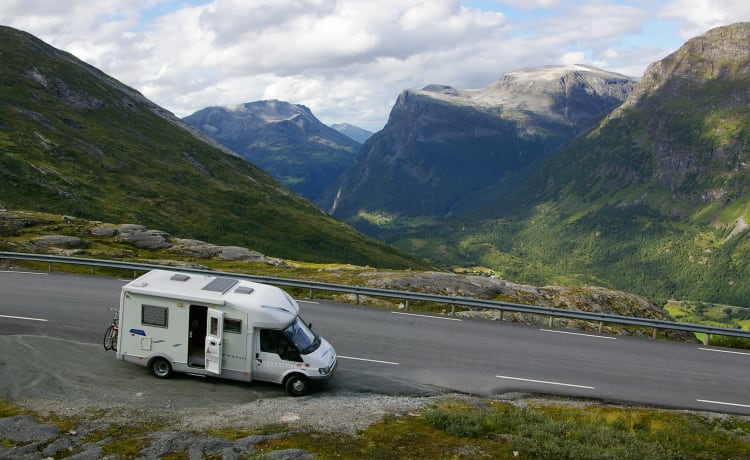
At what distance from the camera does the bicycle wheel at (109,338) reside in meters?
23.4

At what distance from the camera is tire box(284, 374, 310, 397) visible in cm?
2108

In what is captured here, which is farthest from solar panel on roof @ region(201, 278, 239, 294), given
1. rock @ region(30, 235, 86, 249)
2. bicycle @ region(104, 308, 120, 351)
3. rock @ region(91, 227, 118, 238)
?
rock @ region(91, 227, 118, 238)

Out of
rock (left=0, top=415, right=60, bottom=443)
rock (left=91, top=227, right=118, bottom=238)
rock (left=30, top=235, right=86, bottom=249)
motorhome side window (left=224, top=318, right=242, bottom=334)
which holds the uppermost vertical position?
rock (left=91, top=227, right=118, bottom=238)

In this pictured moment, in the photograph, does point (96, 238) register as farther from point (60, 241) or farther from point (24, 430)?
point (24, 430)

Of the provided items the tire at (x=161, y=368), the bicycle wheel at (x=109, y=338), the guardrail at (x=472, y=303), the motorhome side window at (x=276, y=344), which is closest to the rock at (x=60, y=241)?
the guardrail at (x=472, y=303)

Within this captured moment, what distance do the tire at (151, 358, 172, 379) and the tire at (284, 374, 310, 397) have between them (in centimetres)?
484

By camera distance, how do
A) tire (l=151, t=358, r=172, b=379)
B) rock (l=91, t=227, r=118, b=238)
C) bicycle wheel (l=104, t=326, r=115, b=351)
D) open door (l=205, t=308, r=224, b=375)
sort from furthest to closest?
rock (l=91, t=227, r=118, b=238) → bicycle wheel (l=104, t=326, r=115, b=351) → tire (l=151, t=358, r=172, b=379) → open door (l=205, t=308, r=224, b=375)

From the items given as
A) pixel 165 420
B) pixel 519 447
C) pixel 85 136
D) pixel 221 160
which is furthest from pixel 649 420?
pixel 221 160

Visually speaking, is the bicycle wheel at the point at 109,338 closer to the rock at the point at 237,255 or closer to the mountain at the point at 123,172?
the rock at the point at 237,255

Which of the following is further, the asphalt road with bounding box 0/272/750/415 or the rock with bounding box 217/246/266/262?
the rock with bounding box 217/246/266/262

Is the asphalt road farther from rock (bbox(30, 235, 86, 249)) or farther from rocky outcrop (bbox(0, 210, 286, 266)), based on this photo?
rocky outcrop (bbox(0, 210, 286, 266))

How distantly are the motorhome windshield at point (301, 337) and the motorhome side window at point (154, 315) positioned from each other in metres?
4.74

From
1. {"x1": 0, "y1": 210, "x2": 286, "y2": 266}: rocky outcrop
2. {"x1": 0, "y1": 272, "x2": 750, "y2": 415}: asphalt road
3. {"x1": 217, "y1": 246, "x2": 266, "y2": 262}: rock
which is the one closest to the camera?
{"x1": 0, "y1": 272, "x2": 750, "y2": 415}: asphalt road

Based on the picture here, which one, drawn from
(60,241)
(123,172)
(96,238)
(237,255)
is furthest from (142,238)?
(123,172)
